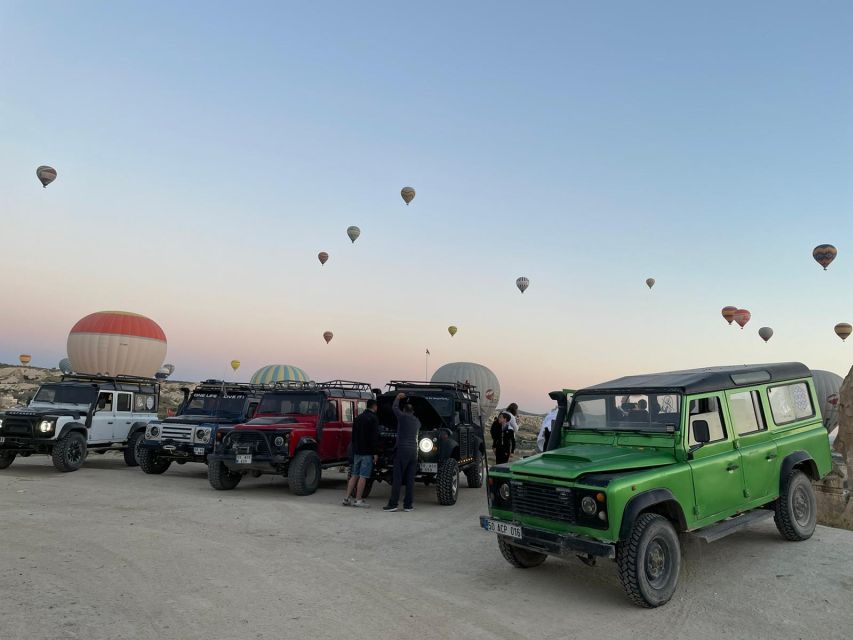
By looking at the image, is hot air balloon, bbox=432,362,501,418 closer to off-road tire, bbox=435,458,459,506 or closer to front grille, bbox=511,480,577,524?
off-road tire, bbox=435,458,459,506

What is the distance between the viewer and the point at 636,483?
17.9 ft

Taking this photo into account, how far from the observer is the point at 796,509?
7.57m

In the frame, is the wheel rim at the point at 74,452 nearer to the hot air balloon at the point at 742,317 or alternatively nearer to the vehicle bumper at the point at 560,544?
the vehicle bumper at the point at 560,544

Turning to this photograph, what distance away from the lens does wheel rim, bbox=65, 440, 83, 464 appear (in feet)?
47.0

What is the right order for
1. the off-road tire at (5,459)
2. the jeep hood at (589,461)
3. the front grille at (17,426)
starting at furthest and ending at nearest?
the off-road tire at (5,459) → the front grille at (17,426) → the jeep hood at (589,461)

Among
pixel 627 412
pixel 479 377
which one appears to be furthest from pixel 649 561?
pixel 479 377

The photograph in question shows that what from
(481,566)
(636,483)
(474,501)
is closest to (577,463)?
(636,483)

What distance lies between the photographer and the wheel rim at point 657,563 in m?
5.54

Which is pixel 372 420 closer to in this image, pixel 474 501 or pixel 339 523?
pixel 339 523

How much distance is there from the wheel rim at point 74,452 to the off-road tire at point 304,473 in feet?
21.0

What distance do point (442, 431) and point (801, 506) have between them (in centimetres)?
588

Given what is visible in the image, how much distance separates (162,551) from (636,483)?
548cm

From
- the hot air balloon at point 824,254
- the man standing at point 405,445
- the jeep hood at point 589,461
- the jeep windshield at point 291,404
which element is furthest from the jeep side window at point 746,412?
the hot air balloon at point 824,254

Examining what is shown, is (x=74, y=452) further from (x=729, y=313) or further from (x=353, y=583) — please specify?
(x=729, y=313)
